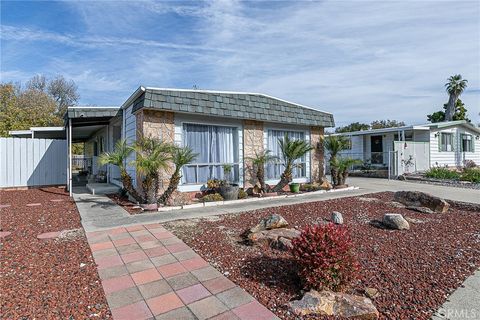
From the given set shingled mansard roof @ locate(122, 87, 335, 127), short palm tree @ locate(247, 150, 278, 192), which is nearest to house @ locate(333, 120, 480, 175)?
shingled mansard roof @ locate(122, 87, 335, 127)

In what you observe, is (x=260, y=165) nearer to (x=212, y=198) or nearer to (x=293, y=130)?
(x=212, y=198)

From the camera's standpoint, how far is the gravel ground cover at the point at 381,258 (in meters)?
2.82

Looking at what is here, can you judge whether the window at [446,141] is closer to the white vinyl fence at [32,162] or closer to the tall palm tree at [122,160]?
the tall palm tree at [122,160]

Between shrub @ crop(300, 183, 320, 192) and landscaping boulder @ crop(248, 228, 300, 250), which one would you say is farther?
shrub @ crop(300, 183, 320, 192)

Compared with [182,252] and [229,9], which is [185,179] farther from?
[229,9]

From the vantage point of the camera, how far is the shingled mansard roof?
773 cm

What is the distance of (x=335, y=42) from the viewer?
10000 mm

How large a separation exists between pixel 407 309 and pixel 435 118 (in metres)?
41.7

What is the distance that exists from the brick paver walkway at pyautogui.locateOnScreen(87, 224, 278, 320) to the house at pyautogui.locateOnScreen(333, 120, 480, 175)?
15.3 metres

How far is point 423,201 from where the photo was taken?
24.3 ft

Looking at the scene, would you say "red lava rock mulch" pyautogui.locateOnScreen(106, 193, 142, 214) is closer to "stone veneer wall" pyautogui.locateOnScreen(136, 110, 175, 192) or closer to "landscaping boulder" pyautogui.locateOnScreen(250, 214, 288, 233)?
"stone veneer wall" pyautogui.locateOnScreen(136, 110, 175, 192)

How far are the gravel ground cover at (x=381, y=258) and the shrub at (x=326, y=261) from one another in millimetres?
219

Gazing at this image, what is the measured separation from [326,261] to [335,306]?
1.37 ft

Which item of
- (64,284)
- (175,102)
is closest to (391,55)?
(175,102)
